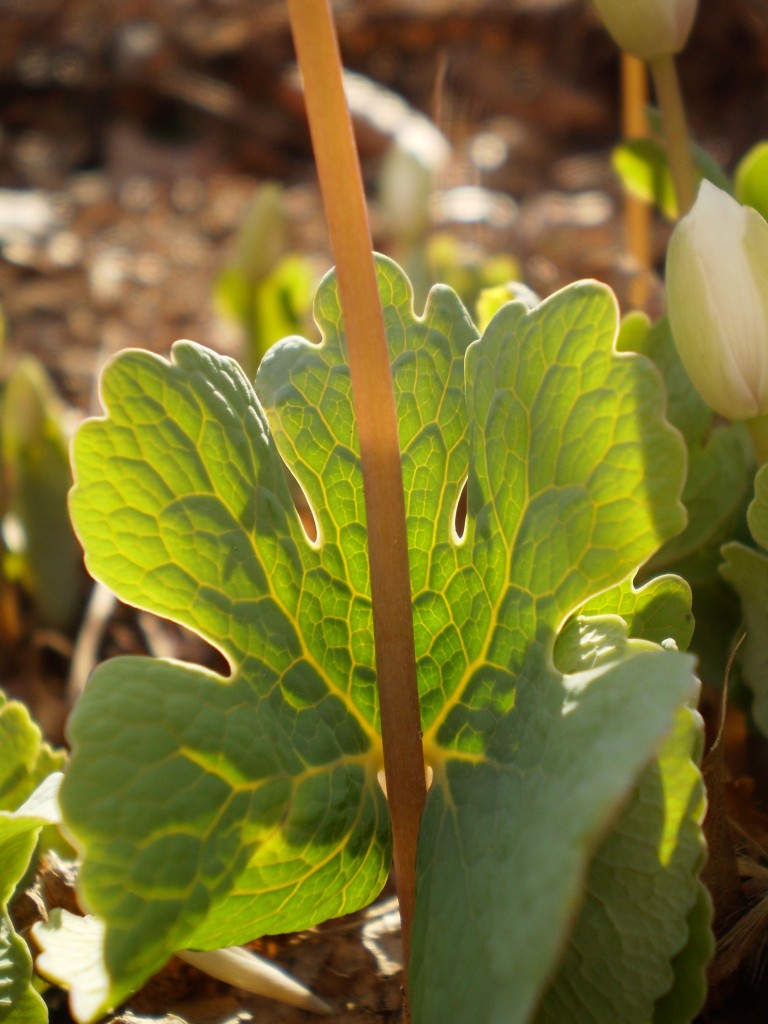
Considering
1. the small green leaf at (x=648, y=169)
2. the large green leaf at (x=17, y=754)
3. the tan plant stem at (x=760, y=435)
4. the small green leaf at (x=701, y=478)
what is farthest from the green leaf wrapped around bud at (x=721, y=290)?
the large green leaf at (x=17, y=754)

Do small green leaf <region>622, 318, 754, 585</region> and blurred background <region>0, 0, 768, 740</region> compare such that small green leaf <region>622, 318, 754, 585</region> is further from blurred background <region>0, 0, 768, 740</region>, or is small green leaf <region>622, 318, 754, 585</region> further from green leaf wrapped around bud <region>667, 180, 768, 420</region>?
blurred background <region>0, 0, 768, 740</region>

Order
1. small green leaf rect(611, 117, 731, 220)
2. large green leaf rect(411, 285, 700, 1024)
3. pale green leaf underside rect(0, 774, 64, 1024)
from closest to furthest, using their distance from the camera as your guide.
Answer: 1. large green leaf rect(411, 285, 700, 1024)
2. pale green leaf underside rect(0, 774, 64, 1024)
3. small green leaf rect(611, 117, 731, 220)

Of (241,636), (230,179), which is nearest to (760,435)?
(241,636)

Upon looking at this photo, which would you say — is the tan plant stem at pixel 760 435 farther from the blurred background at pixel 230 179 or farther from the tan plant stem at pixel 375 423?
the blurred background at pixel 230 179

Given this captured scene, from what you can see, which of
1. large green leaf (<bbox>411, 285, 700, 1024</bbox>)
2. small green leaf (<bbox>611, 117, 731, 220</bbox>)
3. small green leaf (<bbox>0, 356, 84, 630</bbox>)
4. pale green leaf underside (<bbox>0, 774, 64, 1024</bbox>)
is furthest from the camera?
small green leaf (<bbox>0, 356, 84, 630</bbox>)

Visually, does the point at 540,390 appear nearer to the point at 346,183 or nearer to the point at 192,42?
the point at 346,183

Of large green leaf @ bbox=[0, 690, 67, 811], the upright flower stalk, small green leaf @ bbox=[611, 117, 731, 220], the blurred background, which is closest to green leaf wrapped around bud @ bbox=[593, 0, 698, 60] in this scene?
the upright flower stalk

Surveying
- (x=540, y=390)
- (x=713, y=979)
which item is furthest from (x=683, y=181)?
(x=713, y=979)
